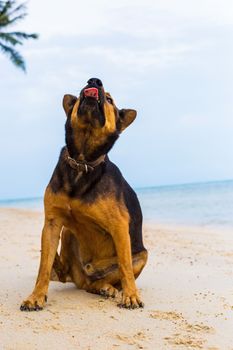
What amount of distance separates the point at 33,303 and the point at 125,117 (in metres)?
1.86

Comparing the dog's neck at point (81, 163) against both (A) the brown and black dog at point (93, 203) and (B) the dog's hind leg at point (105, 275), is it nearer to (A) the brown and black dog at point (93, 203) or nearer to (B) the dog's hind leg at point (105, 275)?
(A) the brown and black dog at point (93, 203)

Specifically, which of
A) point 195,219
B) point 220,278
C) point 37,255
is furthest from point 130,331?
point 195,219

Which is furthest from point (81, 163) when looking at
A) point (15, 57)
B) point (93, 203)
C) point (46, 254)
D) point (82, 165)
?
point (15, 57)

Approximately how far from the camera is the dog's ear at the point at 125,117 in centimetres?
514

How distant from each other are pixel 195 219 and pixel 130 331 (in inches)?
570

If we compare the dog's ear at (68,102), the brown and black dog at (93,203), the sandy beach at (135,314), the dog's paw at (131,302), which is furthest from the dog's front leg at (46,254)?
the dog's ear at (68,102)

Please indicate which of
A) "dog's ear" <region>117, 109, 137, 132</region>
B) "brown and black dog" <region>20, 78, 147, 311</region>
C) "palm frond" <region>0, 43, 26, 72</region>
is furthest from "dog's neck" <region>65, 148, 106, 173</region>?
"palm frond" <region>0, 43, 26, 72</region>

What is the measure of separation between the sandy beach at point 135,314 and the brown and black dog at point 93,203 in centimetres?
23

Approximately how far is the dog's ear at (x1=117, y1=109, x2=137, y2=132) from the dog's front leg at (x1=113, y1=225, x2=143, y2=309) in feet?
3.08

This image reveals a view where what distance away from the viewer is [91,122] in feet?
15.8

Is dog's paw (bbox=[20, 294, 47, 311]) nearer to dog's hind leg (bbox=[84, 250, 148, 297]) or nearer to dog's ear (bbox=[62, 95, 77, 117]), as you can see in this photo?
dog's hind leg (bbox=[84, 250, 148, 297])

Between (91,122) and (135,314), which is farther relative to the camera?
(91,122)

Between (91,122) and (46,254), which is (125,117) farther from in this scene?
(46,254)

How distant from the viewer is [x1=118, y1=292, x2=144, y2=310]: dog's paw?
4836 mm
